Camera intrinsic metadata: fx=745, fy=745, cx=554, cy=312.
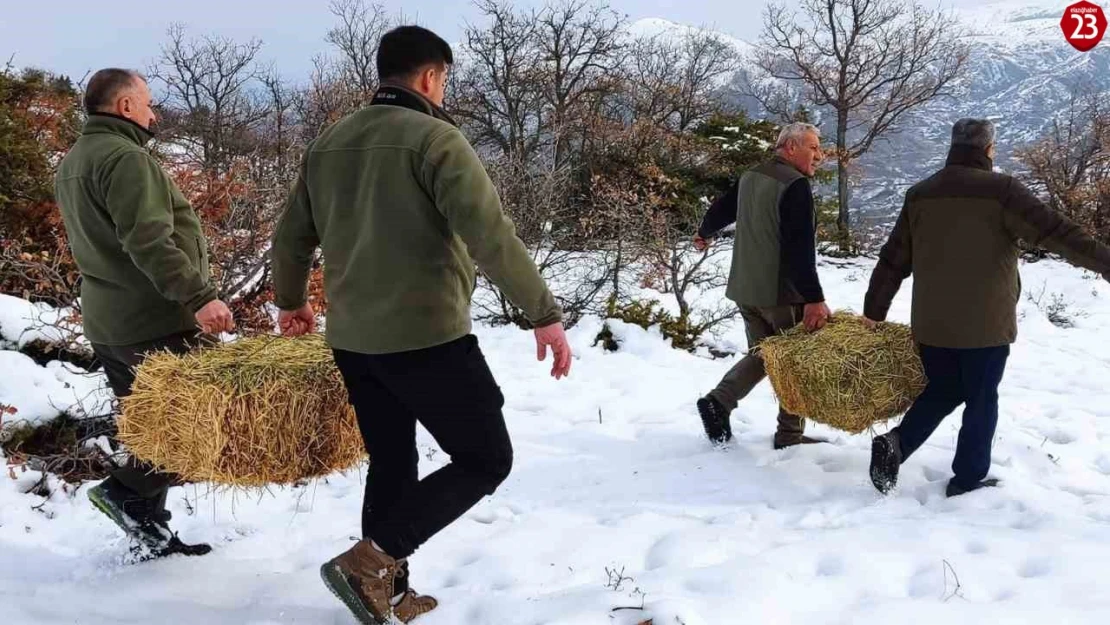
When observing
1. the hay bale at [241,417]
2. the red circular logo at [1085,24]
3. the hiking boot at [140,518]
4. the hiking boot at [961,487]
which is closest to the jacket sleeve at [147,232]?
the hay bale at [241,417]

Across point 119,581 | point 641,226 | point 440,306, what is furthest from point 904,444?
point 641,226

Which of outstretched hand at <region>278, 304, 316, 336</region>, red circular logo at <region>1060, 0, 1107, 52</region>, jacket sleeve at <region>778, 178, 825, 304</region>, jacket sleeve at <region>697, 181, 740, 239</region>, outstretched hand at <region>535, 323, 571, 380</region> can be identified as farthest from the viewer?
red circular logo at <region>1060, 0, 1107, 52</region>

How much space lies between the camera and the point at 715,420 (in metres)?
4.39

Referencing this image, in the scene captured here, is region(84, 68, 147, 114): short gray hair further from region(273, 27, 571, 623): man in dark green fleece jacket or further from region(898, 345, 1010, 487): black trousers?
region(898, 345, 1010, 487): black trousers

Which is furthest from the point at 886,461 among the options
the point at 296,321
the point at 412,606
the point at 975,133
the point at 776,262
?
the point at 296,321

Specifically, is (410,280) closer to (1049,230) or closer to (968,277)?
(968,277)

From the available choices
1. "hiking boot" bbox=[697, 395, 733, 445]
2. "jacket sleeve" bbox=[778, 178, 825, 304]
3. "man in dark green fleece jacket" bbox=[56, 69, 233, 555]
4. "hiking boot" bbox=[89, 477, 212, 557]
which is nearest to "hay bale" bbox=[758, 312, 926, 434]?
"jacket sleeve" bbox=[778, 178, 825, 304]

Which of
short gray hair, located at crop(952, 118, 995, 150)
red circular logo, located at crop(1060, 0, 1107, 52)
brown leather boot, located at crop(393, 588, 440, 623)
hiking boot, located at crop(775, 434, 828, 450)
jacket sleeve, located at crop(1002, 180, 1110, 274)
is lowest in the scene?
hiking boot, located at crop(775, 434, 828, 450)

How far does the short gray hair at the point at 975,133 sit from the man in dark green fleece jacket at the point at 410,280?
2.36 metres

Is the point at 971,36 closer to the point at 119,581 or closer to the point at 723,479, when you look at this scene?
the point at 723,479

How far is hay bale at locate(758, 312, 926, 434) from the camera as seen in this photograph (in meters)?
3.48

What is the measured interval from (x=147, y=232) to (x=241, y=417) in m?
0.73

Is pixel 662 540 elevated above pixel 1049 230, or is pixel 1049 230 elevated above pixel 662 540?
pixel 1049 230

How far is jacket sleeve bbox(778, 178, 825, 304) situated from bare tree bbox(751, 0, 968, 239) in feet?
59.4
